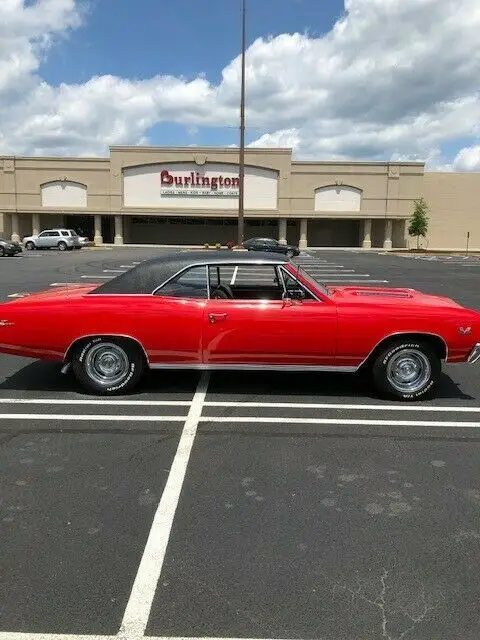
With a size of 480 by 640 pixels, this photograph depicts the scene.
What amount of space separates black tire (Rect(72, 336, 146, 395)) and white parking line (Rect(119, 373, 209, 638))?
1160 mm

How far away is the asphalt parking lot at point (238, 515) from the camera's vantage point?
2.44 m

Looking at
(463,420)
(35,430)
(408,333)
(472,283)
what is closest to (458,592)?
(463,420)

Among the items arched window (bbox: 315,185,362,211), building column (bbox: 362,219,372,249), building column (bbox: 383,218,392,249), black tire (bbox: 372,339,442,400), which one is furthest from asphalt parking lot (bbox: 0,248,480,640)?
building column (bbox: 383,218,392,249)

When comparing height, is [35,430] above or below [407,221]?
below

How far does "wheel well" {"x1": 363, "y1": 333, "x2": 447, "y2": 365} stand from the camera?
537cm

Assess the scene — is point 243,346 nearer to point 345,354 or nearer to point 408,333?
point 345,354

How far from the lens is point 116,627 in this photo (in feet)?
7.69

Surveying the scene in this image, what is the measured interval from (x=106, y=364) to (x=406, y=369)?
3.06 meters

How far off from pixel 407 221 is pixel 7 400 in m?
47.9

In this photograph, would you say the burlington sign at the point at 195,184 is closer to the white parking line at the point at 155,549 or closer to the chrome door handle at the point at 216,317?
the chrome door handle at the point at 216,317

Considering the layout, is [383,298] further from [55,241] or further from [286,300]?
[55,241]

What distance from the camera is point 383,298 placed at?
5719 mm

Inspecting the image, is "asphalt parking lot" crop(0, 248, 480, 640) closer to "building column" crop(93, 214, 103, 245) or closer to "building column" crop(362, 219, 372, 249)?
"building column" crop(93, 214, 103, 245)

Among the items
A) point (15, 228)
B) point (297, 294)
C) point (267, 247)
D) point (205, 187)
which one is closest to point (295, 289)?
point (297, 294)
